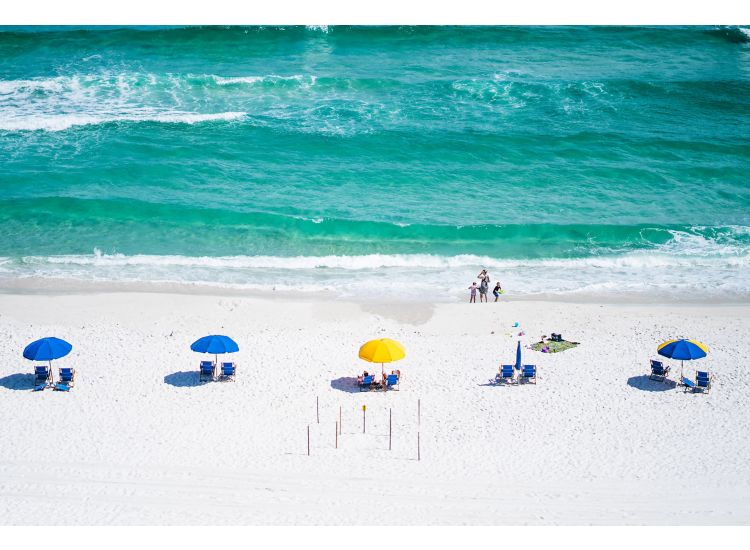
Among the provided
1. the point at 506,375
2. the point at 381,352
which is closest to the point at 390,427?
the point at 381,352

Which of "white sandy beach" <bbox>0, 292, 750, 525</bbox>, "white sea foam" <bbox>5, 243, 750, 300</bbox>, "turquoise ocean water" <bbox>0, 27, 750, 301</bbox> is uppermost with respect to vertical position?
"turquoise ocean water" <bbox>0, 27, 750, 301</bbox>

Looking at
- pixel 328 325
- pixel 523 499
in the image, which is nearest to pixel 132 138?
pixel 328 325

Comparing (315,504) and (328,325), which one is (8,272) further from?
(315,504)

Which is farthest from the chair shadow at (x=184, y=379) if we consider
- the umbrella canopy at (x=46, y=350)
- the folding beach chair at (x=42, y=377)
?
the folding beach chair at (x=42, y=377)

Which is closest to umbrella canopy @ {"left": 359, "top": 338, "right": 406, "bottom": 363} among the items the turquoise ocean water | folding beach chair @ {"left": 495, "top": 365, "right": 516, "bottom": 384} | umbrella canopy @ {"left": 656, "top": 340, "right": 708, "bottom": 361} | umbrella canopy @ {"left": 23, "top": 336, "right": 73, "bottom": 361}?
folding beach chair @ {"left": 495, "top": 365, "right": 516, "bottom": 384}

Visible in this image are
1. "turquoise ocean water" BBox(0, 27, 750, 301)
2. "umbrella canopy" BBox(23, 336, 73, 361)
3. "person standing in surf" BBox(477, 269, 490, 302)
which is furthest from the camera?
"turquoise ocean water" BBox(0, 27, 750, 301)

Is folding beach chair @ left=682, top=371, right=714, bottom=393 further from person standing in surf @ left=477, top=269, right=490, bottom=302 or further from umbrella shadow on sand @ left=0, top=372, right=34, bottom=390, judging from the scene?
umbrella shadow on sand @ left=0, top=372, right=34, bottom=390
